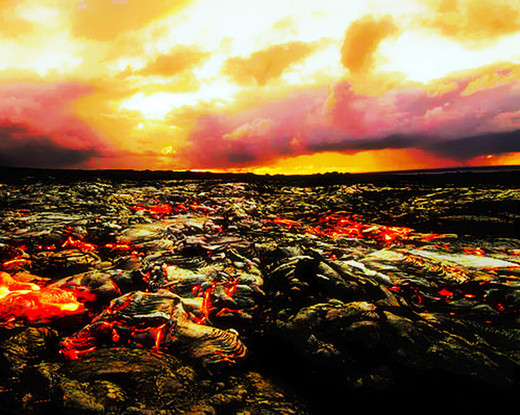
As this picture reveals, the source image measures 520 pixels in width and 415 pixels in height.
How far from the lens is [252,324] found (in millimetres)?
3475

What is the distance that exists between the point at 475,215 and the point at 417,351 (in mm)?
10075

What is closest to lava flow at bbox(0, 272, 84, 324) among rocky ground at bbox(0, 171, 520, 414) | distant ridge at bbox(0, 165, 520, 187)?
rocky ground at bbox(0, 171, 520, 414)

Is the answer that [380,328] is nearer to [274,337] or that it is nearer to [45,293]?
[274,337]

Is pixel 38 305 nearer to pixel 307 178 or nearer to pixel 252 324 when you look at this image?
pixel 252 324

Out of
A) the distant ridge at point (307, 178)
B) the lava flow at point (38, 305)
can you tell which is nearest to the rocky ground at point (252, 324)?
the lava flow at point (38, 305)

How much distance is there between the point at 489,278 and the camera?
4.43 m

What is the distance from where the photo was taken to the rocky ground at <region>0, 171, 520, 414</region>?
87.8 inches

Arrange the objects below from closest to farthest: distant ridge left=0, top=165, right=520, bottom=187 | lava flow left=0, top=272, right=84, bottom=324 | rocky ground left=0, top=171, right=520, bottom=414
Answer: rocky ground left=0, top=171, right=520, bottom=414
lava flow left=0, top=272, right=84, bottom=324
distant ridge left=0, top=165, right=520, bottom=187

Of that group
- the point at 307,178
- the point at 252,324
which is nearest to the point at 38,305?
the point at 252,324

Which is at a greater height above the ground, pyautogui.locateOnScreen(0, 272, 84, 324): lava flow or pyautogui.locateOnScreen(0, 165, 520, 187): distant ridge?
pyautogui.locateOnScreen(0, 165, 520, 187): distant ridge

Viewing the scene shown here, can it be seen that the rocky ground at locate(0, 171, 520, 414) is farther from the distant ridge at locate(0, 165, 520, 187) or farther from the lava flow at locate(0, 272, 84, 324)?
the distant ridge at locate(0, 165, 520, 187)

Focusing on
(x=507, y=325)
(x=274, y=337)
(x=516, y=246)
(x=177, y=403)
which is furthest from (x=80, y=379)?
(x=516, y=246)

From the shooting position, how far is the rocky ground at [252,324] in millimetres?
2230

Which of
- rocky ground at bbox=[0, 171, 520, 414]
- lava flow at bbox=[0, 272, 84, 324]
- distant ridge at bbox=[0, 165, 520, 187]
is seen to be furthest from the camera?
distant ridge at bbox=[0, 165, 520, 187]
